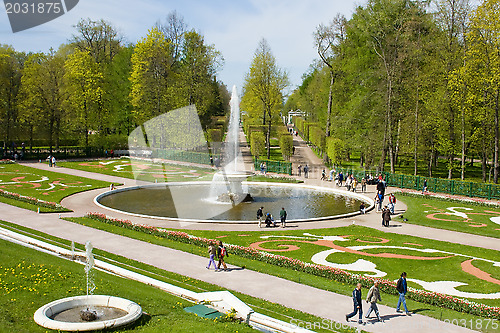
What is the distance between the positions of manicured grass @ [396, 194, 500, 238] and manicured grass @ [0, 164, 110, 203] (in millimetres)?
28188

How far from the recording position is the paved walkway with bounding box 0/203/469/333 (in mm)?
15438

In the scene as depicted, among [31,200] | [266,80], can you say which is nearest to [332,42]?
[266,80]

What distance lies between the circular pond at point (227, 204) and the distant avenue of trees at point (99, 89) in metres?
27.9

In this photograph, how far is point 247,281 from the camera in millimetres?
19297

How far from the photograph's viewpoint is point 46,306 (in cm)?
1404

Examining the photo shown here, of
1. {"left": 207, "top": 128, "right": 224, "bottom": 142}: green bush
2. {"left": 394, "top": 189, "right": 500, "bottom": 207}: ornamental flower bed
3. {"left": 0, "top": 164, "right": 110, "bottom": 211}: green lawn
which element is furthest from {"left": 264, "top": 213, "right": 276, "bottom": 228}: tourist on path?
{"left": 207, "top": 128, "right": 224, "bottom": 142}: green bush

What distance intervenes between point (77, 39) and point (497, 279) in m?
83.0

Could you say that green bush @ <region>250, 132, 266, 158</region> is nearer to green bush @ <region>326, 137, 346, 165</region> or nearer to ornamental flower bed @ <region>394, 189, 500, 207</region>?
green bush @ <region>326, 137, 346, 165</region>

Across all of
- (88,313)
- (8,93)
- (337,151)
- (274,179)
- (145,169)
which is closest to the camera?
(88,313)

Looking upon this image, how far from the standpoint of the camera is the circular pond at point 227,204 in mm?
34000

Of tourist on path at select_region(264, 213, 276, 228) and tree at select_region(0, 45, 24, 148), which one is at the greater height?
tree at select_region(0, 45, 24, 148)

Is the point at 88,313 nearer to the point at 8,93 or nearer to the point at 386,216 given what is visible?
the point at 386,216

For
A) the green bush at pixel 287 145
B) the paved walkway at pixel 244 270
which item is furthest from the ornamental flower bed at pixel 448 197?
the green bush at pixel 287 145

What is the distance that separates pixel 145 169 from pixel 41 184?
14.8m
